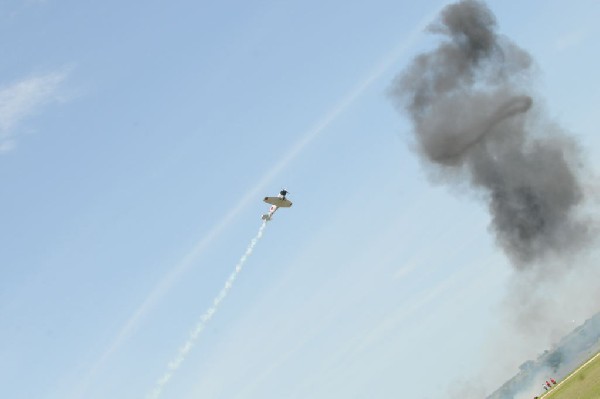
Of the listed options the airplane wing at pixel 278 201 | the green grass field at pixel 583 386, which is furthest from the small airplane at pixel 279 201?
the green grass field at pixel 583 386

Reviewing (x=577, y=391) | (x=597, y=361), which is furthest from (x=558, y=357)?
(x=577, y=391)

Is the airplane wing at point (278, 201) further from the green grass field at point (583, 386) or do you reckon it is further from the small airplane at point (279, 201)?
the green grass field at point (583, 386)

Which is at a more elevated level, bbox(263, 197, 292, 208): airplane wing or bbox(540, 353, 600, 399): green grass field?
bbox(263, 197, 292, 208): airplane wing

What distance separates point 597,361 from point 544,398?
8526mm

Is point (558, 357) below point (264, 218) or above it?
below

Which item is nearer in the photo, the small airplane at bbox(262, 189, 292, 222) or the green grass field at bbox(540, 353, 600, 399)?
the green grass field at bbox(540, 353, 600, 399)

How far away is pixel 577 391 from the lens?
2395 inches

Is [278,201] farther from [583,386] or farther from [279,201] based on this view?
[583,386]

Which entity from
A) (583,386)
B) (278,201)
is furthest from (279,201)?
(583,386)

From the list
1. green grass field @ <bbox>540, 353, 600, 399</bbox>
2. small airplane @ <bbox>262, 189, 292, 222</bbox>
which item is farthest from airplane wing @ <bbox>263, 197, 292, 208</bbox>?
green grass field @ <bbox>540, 353, 600, 399</bbox>

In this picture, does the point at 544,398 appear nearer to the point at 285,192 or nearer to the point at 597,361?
the point at 597,361

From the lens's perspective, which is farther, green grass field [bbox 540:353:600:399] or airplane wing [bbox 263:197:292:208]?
airplane wing [bbox 263:197:292:208]

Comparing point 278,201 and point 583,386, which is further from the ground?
point 278,201

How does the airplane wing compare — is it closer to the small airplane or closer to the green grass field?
the small airplane
